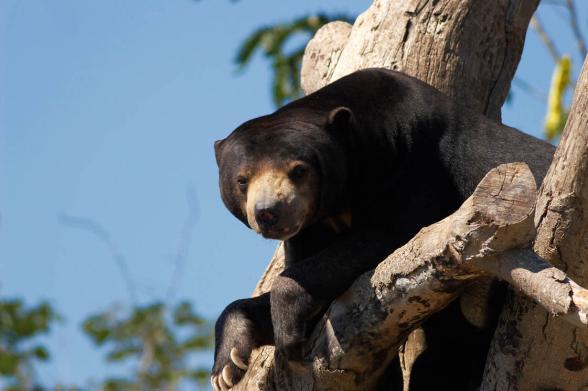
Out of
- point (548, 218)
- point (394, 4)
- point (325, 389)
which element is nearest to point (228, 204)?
point (325, 389)

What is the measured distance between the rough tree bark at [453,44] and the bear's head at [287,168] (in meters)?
1.67

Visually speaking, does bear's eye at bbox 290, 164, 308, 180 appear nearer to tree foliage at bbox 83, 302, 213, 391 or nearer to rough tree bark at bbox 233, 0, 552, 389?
rough tree bark at bbox 233, 0, 552, 389

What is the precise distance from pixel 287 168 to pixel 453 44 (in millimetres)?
2800

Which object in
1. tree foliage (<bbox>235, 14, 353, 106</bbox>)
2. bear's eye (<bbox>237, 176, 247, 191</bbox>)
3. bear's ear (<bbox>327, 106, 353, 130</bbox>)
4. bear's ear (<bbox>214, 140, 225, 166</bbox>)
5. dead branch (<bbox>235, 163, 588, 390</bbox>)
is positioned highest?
tree foliage (<bbox>235, 14, 353, 106</bbox>)

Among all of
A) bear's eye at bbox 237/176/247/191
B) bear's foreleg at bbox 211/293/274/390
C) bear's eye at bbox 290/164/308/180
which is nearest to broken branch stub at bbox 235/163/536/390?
bear's foreleg at bbox 211/293/274/390

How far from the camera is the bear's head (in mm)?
6648

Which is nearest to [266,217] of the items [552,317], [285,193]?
[285,193]

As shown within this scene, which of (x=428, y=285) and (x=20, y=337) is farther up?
(x=20, y=337)

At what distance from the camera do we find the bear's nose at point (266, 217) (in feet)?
21.3

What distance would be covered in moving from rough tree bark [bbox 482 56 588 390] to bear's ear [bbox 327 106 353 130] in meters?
1.80

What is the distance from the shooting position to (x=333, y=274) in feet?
21.7

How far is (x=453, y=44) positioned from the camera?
9.03 metres

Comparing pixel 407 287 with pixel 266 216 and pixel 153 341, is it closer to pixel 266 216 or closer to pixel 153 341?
pixel 266 216

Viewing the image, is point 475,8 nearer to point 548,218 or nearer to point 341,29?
point 341,29
